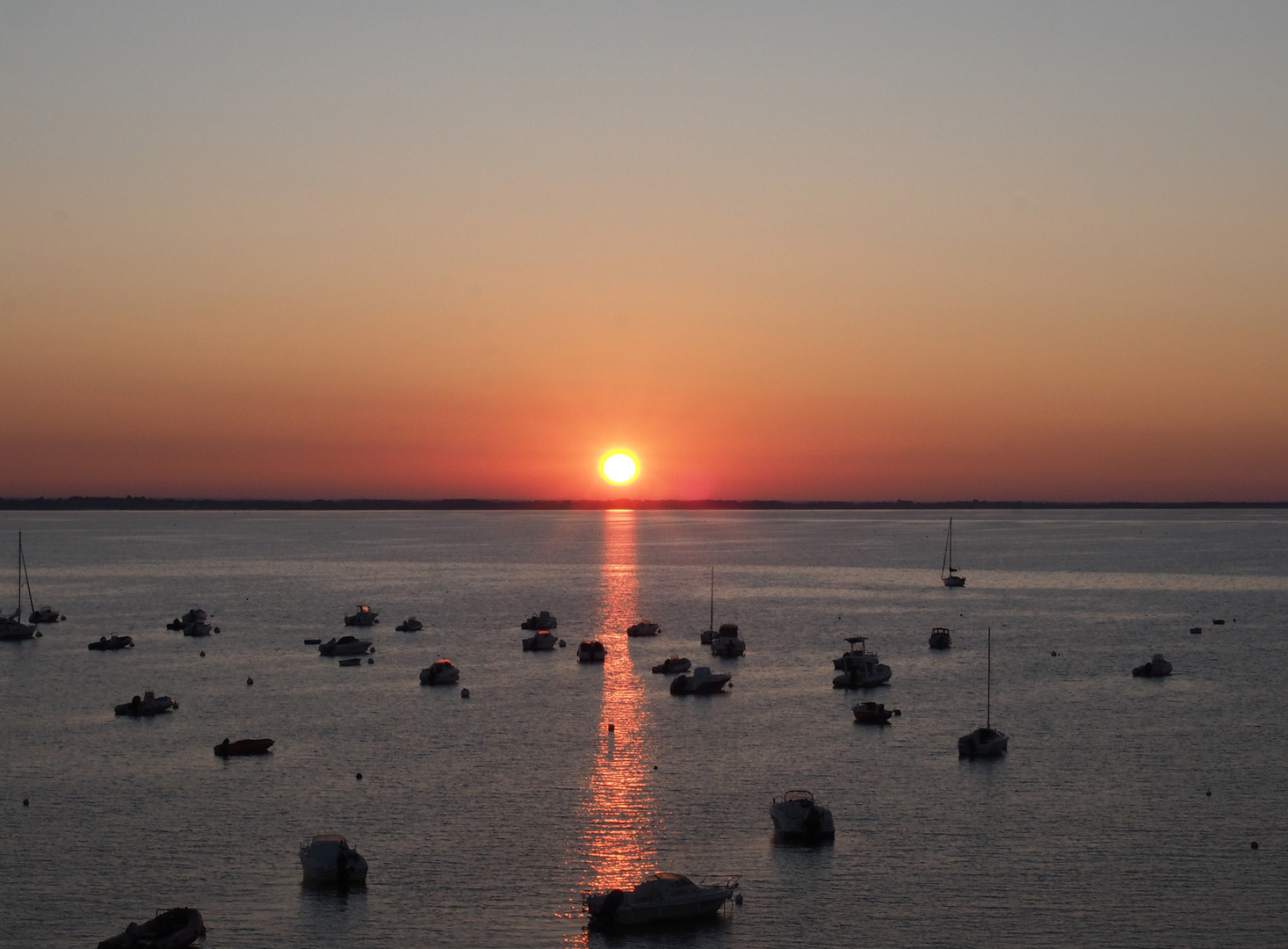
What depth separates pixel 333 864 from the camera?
55.8 m

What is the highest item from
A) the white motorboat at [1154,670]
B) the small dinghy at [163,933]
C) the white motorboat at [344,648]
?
the white motorboat at [1154,670]

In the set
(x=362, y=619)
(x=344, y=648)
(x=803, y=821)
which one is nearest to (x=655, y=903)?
(x=803, y=821)

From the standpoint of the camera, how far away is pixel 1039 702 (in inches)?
4050

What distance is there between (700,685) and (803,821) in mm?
46699

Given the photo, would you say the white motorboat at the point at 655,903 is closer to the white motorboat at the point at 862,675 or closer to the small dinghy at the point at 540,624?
the white motorboat at the point at 862,675

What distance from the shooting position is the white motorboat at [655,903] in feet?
169

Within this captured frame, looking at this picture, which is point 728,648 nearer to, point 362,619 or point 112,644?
point 362,619

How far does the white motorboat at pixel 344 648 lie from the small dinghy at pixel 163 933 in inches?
3375

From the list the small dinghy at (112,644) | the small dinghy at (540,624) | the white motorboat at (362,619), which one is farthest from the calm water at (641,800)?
the white motorboat at (362,619)

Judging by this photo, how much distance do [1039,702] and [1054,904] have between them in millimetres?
50931

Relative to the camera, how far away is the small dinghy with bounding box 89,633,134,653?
138625 millimetres

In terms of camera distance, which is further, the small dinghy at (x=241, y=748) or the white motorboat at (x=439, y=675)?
the white motorboat at (x=439, y=675)

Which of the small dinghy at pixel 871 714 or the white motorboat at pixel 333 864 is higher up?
the small dinghy at pixel 871 714

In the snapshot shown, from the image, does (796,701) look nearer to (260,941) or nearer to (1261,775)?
(1261,775)
